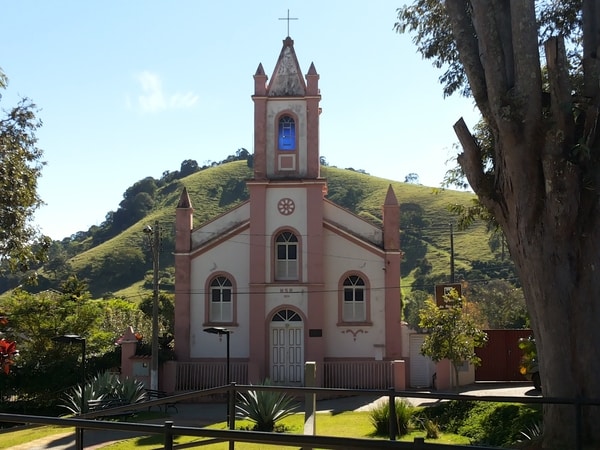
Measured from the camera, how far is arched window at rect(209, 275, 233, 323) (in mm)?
28766

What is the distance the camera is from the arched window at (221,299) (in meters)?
28.8

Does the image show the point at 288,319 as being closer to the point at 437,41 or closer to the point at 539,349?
the point at 437,41

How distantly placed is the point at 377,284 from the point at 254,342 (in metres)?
5.18

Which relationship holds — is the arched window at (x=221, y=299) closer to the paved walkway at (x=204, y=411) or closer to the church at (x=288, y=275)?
the church at (x=288, y=275)

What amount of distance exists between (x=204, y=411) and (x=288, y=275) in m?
7.07

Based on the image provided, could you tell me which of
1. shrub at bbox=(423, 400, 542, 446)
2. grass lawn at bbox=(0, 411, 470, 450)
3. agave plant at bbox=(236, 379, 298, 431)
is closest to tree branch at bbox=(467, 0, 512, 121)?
shrub at bbox=(423, 400, 542, 446)

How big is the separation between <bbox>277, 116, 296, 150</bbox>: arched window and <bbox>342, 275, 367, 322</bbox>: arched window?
225 inches

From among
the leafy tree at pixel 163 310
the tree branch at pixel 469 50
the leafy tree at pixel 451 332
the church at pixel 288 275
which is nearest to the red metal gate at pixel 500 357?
the church at pixel 288 275

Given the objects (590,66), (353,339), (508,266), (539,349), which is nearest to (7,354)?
(539,349)

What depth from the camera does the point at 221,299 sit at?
28.9 m

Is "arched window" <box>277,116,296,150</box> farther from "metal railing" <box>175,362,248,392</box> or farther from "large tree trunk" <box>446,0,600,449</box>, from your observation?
"large tree trunk" <box>446,0,600,449</box>

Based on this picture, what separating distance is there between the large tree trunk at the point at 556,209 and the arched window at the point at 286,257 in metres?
19.4

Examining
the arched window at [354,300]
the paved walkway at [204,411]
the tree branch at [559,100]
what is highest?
the tree branch at [559,100]

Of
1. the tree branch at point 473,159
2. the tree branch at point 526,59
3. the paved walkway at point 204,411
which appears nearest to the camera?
the tree branch at point 526,59
